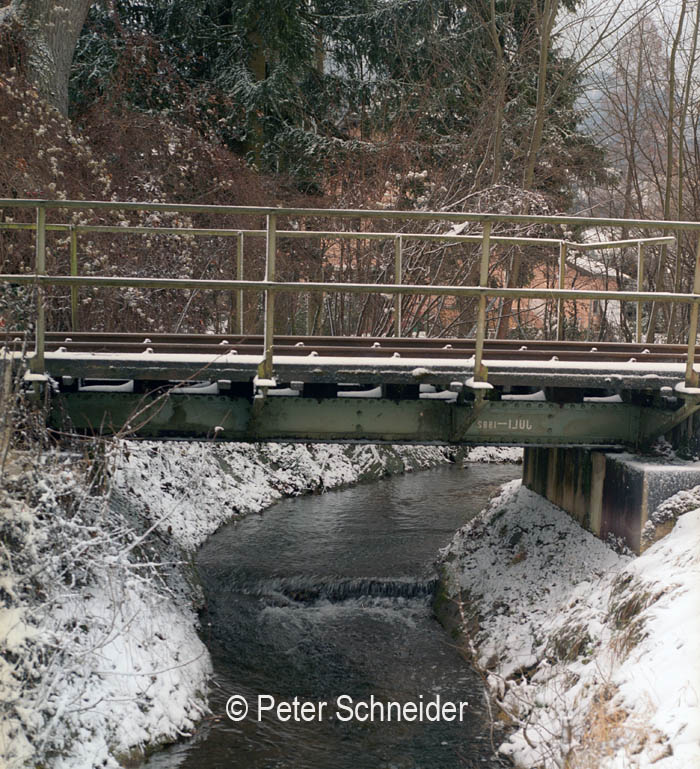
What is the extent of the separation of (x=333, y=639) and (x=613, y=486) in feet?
10.6

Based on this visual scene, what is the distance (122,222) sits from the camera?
551 inches

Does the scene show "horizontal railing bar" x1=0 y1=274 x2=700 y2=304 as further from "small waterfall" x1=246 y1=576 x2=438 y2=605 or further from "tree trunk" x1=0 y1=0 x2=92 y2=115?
"tree trunk" x1=0 y1=0 x2=92 y2=115

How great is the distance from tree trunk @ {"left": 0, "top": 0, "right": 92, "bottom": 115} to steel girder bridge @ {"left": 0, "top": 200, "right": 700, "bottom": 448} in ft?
24.7

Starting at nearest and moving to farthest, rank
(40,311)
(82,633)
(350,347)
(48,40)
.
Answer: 1. (82,633)
2. (40,311)
3. (350,347)
4. (48,40)

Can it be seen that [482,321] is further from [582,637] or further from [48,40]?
[48,40]

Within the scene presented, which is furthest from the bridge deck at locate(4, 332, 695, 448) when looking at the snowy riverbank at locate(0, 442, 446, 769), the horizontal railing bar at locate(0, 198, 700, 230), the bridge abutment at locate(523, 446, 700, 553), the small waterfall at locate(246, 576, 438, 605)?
the small waterfall at locate(246, 576, 438, 605)

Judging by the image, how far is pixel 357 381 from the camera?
7129 millimetres

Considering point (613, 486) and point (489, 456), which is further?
point (489, 456)

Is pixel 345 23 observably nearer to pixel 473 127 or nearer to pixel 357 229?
pixel 473 127

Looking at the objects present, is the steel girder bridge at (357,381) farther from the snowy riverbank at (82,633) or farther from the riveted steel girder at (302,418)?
the snowy riverbank at (82,633)

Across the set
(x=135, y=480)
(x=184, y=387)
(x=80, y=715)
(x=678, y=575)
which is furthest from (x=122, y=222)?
(x=678, y=575)

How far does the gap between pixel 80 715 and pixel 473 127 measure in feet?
53.1

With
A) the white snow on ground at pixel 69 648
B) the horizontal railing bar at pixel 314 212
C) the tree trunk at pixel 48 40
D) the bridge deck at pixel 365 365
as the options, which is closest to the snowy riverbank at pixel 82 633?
the white snow on ground at pixel 69 648

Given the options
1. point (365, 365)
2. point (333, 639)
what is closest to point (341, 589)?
point (333, 639)
